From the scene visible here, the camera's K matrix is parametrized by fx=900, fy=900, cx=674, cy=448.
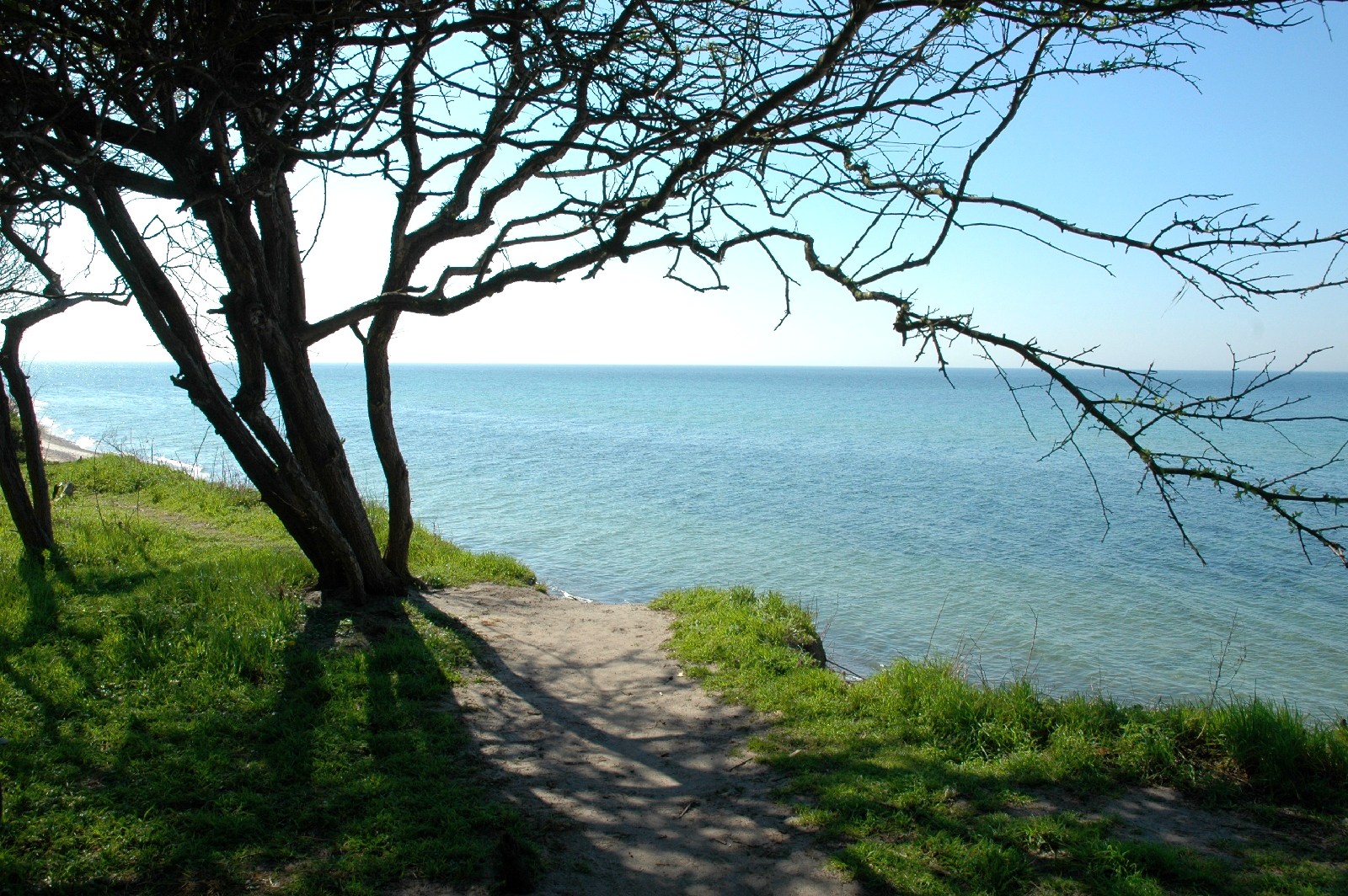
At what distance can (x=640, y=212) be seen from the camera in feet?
18.1

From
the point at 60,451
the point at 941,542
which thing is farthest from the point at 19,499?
the point at 60,451

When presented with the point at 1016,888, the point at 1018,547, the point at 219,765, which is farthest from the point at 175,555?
the point at 1018,547

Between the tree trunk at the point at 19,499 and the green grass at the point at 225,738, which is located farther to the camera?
the tree trunk at the point at 19,499

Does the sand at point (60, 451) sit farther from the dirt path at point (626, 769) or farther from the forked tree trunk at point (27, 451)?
the dirt path at point (626, 769)

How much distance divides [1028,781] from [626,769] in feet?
7.11

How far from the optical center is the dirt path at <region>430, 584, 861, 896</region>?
3.91 m

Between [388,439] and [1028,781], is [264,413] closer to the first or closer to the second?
[388,439]

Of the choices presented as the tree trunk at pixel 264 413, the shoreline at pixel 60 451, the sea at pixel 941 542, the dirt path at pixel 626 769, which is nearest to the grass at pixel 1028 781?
the dirt path at pixel 626 769

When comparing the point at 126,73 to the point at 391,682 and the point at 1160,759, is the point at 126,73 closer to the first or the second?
the point at 391,682

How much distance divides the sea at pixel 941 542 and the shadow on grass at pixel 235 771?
326 cm

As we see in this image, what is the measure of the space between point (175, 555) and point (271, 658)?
155 inches

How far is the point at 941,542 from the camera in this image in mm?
17422

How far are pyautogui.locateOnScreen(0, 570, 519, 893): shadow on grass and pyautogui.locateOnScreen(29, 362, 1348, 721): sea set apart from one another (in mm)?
3256

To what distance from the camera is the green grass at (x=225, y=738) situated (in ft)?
12.1
